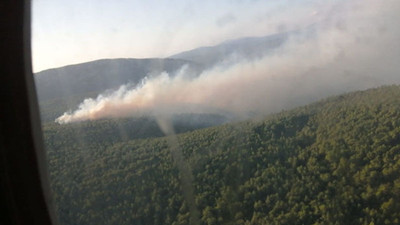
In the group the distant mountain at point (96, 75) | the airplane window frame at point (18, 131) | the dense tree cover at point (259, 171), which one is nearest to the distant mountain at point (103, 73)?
the distant mountain at point (96, 75)

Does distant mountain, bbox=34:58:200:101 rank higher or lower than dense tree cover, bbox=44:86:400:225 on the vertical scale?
higher

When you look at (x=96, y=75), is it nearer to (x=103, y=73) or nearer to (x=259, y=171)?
(x=103, y=73)

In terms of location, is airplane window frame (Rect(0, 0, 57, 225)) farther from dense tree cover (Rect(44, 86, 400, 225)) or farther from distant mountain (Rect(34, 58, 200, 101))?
distant mountain (Rect(34, 58, 200, 101))

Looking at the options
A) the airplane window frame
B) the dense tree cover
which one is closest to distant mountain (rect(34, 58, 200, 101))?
the dense tree cover

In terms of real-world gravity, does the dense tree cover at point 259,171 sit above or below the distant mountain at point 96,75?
below

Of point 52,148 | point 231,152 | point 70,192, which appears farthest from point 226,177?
point 52,148

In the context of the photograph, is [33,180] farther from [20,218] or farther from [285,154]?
[285,154]

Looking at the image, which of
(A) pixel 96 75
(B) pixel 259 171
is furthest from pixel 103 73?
(B) pixel 259 171

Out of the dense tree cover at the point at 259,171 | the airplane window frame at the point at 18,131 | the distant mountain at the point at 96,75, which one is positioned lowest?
the dense tree cover at the point at 259,171

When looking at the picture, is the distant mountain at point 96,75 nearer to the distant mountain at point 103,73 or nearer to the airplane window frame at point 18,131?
the distant mountain at point 103,73
